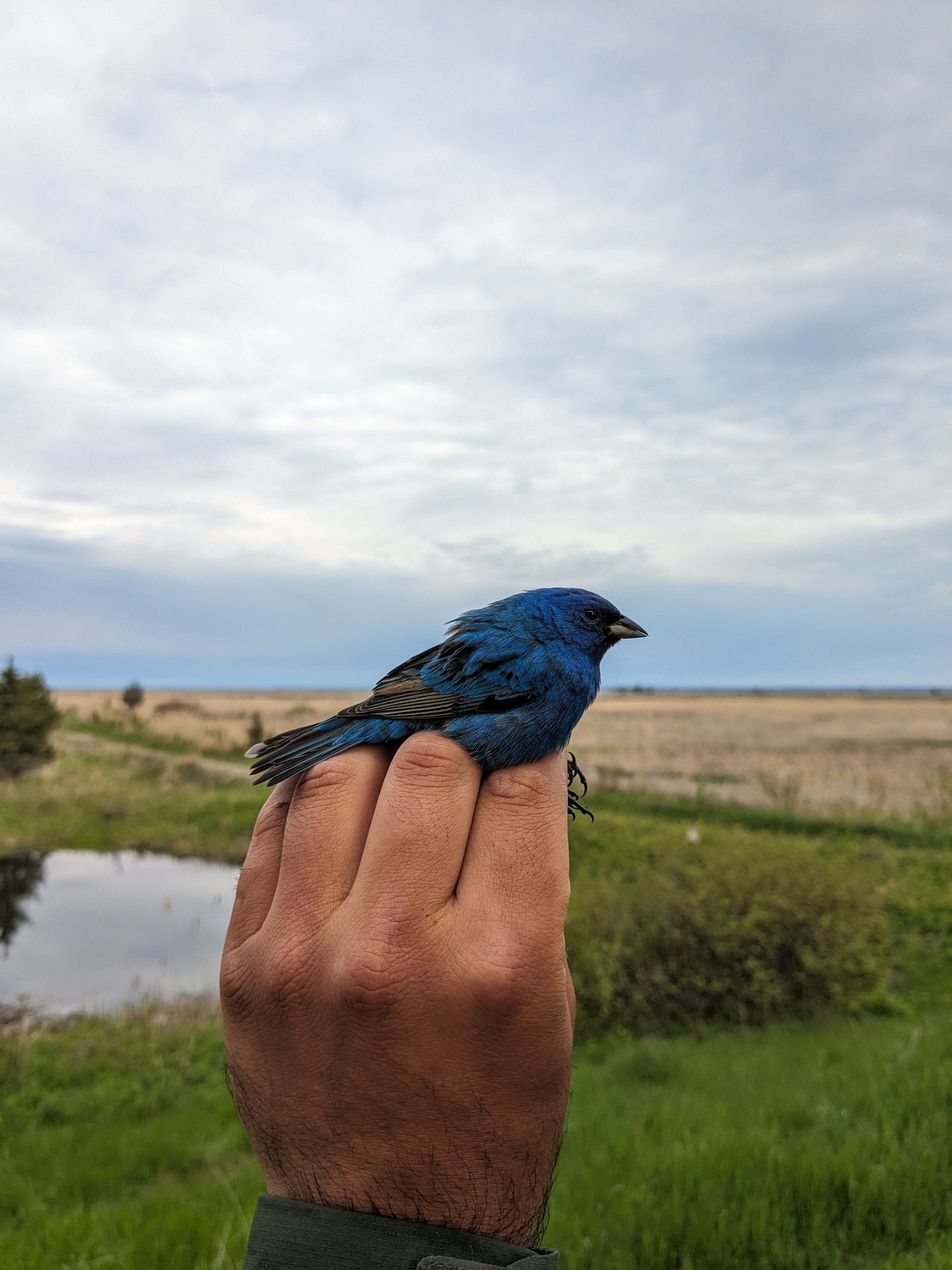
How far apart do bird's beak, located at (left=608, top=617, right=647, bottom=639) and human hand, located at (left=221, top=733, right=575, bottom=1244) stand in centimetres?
202

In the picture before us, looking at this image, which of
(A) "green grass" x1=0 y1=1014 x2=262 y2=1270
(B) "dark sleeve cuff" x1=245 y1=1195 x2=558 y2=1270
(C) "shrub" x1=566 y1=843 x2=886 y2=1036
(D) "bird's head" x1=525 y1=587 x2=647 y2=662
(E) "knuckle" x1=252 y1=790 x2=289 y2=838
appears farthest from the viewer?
(C) "shrub" x1=566 y1=843 x2=886 y2=1036

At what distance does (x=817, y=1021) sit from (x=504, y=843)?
457 inches

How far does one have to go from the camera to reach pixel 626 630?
3.80 metres

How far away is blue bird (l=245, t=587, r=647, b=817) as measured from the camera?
256cm

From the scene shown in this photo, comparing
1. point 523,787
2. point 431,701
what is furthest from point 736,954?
point 523,787

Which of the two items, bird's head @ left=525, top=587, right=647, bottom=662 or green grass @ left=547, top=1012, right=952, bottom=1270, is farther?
green grass @ left=547, top=1012, right=952, bottom=1270

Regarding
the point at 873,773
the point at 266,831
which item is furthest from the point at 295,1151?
the point at 873,773

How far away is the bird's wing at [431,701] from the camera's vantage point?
2.88m

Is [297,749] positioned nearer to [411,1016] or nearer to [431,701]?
[431,701]

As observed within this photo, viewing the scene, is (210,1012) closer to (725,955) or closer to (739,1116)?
(725,955)

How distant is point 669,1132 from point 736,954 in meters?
6.30

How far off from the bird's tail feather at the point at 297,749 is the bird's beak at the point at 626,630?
1458mm

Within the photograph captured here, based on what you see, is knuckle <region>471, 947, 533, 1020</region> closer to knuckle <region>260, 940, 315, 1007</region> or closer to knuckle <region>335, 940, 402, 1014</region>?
knuckle <region>335, 940, 402, 1014</region>

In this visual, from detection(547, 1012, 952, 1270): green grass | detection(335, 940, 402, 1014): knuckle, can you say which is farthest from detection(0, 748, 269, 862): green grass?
detection(335, 940, 402, 1014): knuckle
